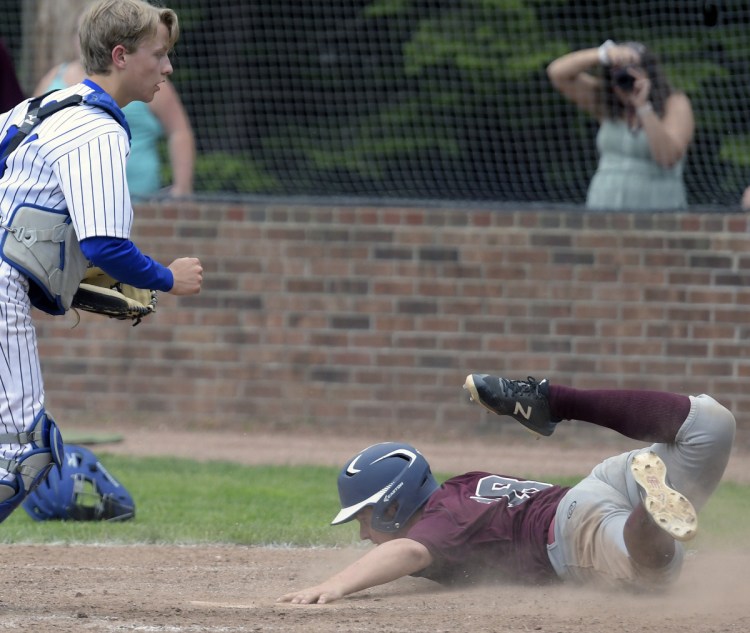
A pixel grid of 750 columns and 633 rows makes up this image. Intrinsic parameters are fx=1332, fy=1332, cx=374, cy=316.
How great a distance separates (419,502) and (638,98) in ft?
15.2

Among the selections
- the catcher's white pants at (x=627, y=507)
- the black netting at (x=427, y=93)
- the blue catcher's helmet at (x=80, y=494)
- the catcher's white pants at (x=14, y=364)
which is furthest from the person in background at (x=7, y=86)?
the catcher's white pants at (x=627, y=507)

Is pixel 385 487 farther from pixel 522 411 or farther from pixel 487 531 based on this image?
pixel 522 411

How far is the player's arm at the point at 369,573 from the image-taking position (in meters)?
4.60

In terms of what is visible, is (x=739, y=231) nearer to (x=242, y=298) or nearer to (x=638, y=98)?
(x=638, y=98)

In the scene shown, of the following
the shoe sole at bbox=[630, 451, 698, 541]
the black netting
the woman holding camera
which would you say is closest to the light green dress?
the woman holding camera

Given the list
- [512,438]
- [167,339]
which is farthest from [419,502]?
[167,339]

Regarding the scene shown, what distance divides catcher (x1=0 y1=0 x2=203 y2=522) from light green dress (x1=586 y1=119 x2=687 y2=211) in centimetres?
535

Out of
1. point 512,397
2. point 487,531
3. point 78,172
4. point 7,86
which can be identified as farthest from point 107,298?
point 7,86

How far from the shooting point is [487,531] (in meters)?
4.96

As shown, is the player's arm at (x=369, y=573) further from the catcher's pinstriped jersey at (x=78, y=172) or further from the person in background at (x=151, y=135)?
the person in background at (x=151, y=135)

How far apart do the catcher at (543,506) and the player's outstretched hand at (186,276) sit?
111 centimetres

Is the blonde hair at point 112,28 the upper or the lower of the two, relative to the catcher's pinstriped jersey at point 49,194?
upper

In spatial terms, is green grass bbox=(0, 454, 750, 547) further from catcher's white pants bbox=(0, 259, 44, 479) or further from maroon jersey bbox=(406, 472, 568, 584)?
catcher's white pants bbox=(0, 259, 44, 479)

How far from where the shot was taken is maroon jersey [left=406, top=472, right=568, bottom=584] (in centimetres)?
490
